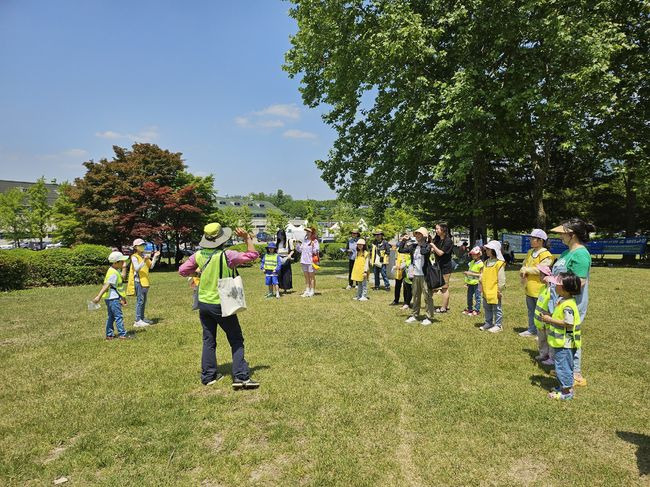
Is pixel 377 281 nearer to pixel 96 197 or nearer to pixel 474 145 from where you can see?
pixel 474 145

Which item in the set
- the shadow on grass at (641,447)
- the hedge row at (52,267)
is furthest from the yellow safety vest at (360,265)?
the hedge row at (52,267)

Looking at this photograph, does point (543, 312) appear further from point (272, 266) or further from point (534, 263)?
point (272, 266)

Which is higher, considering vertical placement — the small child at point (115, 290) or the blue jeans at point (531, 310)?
the small child at point (115, 290)

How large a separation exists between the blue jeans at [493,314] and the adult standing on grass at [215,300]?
4.90m

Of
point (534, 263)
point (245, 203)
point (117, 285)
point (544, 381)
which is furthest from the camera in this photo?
point (245, 203)

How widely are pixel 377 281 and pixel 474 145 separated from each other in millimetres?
7083

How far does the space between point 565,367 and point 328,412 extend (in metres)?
2.77

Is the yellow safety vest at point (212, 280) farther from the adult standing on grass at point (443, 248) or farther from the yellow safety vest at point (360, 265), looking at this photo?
the yellow safety vest at point (360, 265)

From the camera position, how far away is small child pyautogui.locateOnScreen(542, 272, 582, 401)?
4.67 metres

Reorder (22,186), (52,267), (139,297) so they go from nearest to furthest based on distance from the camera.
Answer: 1. (139,297)
2. (52,267)
3. (22,186)

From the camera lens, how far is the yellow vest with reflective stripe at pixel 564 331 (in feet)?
15.4

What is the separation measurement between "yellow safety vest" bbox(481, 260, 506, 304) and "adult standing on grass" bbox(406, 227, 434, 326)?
106 centimetres

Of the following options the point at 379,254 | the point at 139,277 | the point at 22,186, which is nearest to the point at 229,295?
the point at 139,277

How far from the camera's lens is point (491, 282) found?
24.9ft
